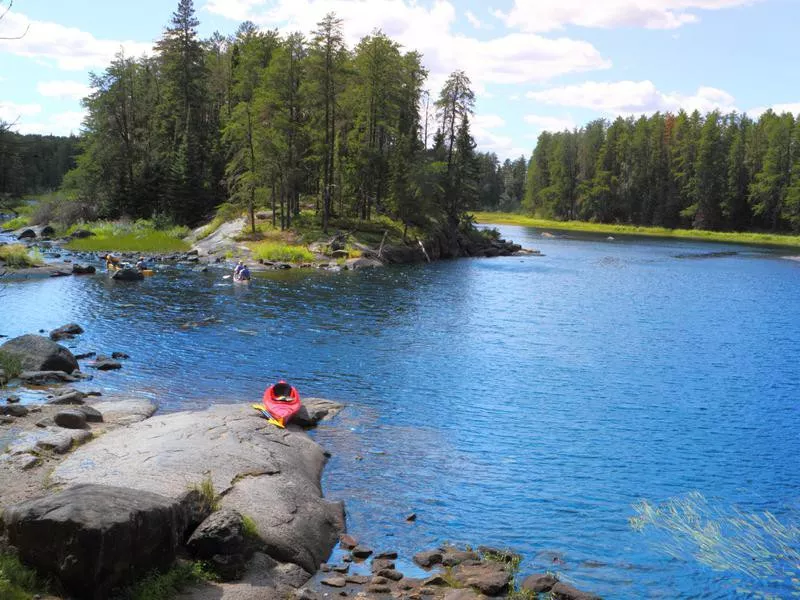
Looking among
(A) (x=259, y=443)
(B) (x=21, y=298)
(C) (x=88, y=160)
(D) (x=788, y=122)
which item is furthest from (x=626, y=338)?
(D) (x=788, y=122)

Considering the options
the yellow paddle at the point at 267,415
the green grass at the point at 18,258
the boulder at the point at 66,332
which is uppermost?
the green grass at the point at 18,258

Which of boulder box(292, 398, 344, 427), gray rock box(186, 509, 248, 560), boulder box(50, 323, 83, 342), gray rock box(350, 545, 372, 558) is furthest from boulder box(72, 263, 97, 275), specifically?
gray rock box(350, 545, 372, 558)

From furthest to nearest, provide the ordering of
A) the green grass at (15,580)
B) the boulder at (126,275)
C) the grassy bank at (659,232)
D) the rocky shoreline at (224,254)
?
the grassy bank at (659,232) < the rocky shoreline at (224,254) < the boulder at (126,275) < the green grass at (15,580)


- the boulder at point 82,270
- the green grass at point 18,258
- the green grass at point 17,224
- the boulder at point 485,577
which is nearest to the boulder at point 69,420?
the boulder at point 485,577

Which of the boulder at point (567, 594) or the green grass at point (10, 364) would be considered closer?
the boulder at point (567, 594)

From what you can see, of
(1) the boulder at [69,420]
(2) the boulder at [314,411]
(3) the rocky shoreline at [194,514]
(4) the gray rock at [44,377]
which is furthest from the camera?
(4) the gray rock at [44,377]

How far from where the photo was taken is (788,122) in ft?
460

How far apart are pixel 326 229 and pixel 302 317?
112ft

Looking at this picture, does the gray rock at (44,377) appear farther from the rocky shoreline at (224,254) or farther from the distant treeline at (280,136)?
the distant treeline at (280,136)

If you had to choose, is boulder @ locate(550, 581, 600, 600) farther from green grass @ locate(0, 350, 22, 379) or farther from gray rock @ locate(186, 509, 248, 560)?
green grass @ locate(0, 350, 22, 379)

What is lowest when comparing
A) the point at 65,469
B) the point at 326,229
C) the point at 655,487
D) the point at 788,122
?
the point at 655,487

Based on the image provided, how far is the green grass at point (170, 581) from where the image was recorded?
1159 centimetres

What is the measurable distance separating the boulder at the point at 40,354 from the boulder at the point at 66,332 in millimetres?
5714

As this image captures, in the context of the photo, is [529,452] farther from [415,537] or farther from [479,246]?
[479,246]
